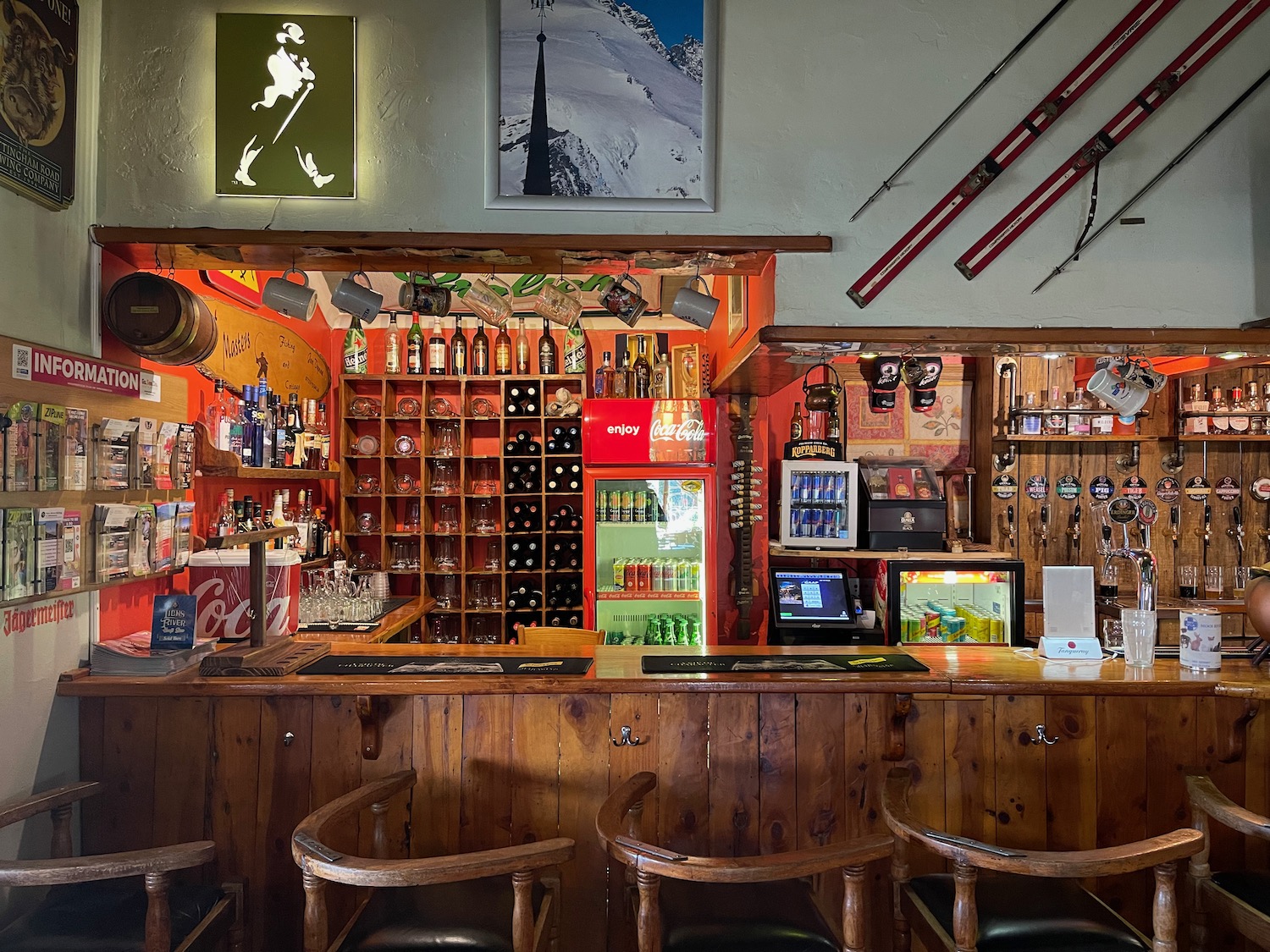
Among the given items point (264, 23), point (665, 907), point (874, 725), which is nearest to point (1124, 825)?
point (874, 725)

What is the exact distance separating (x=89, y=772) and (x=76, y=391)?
1.22 meters

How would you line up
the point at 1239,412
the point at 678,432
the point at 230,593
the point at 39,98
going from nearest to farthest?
the point at 39,98 → the point at 230,593 → the point at 678,432 → the point at 1239,412

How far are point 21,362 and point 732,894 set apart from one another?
242 centimetres

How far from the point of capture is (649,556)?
518 centimetres

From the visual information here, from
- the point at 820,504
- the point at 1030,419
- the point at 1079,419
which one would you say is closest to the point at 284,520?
the point at 820,504

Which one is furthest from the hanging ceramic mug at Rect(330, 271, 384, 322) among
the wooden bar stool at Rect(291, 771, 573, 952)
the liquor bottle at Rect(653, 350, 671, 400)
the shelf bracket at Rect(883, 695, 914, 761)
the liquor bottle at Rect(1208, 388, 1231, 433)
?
the liquor bottle at Rect(1208, 388, 1231, 433)

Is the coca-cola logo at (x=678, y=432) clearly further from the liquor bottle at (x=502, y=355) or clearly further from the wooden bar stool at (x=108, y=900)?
the wooden bar stool at (x=108, y=900)

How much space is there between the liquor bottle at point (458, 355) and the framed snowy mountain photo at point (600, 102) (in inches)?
126

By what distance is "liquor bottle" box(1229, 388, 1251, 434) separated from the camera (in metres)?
5.65

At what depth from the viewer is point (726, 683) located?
2.81 metres

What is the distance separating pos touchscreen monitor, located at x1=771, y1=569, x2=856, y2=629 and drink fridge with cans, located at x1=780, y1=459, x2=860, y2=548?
192 mm

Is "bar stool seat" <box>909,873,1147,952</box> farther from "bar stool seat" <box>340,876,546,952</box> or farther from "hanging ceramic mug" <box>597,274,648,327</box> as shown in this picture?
"hanging ceramic mug" <box>597,274,648,327</box>

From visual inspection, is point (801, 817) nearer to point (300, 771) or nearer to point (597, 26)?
point (300, 771)

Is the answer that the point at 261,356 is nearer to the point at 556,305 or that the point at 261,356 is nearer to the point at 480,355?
the point at 480,355
